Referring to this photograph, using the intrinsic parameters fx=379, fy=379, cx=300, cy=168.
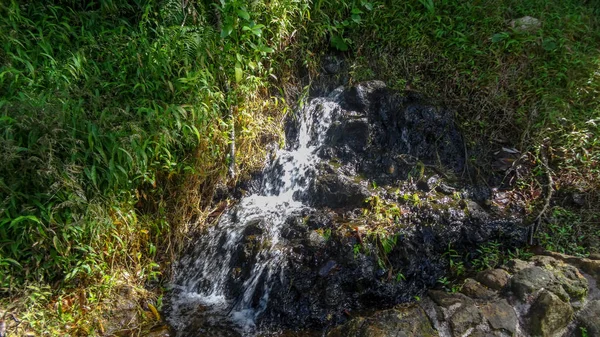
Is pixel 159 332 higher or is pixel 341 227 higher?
pixel 341 227

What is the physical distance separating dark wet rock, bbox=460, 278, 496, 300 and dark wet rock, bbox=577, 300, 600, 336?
60cm

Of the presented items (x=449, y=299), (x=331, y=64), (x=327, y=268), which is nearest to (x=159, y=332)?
(x=327, y=268)

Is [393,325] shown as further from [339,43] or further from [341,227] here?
[339,43]

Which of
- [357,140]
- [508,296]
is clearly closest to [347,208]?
[357,140]

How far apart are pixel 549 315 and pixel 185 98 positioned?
3.56 meters

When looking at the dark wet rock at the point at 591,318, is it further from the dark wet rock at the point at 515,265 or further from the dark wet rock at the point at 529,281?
the dark wet rock at the point at 515,265

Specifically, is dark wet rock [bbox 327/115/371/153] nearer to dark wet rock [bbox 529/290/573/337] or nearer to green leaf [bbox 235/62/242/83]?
green leaf [bbox 235/62/242/83]

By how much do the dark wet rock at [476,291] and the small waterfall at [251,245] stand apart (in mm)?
1578

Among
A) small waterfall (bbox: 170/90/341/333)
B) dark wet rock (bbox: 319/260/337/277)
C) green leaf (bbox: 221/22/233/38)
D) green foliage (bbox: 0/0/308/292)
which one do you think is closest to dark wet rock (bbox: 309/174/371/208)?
small waterfall (bbox: 170/90/341/333)

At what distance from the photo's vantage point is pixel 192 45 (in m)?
3.85

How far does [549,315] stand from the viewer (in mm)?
2732

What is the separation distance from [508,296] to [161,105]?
345 cm

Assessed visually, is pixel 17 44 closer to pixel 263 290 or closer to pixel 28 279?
pixel 28 279

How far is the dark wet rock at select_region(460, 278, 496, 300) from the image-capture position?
9.63 ft
